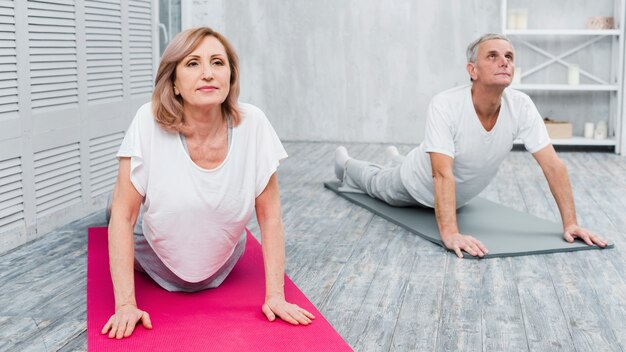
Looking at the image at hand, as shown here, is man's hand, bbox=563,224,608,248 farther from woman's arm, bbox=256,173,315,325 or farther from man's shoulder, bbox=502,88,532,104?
woman's arm, bbox=256,173,315,325

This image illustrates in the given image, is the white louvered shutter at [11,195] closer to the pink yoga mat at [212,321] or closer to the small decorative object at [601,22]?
the pink yoga mat at [212,321]

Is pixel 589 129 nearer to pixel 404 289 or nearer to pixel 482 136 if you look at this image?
pixel 482 136

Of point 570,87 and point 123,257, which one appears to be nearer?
point 123,257

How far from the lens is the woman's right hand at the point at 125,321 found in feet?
6.89

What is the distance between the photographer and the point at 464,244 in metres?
3.11

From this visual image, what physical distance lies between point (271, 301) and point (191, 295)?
0.33m

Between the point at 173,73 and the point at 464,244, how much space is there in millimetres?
1386

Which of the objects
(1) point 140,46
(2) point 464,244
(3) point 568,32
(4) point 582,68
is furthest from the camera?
(4) point 582,68

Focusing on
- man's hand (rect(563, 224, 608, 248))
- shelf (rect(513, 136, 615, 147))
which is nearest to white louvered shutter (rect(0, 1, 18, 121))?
man's hand (rect(563, 224, 608, 248))

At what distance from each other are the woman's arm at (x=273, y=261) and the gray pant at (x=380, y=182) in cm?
158

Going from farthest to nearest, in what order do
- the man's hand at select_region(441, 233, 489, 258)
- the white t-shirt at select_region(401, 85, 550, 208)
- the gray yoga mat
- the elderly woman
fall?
the white t-shirt at select_region(401, 85, 550, 208) → the gray yoga mat → the man's hand at select_region(441, 233, 489, 258) → the elderly woman

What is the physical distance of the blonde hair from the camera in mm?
2180

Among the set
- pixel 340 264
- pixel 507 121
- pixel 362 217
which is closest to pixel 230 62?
pixel 340 264

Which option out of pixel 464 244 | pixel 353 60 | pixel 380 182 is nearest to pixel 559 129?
pixel 353 60
